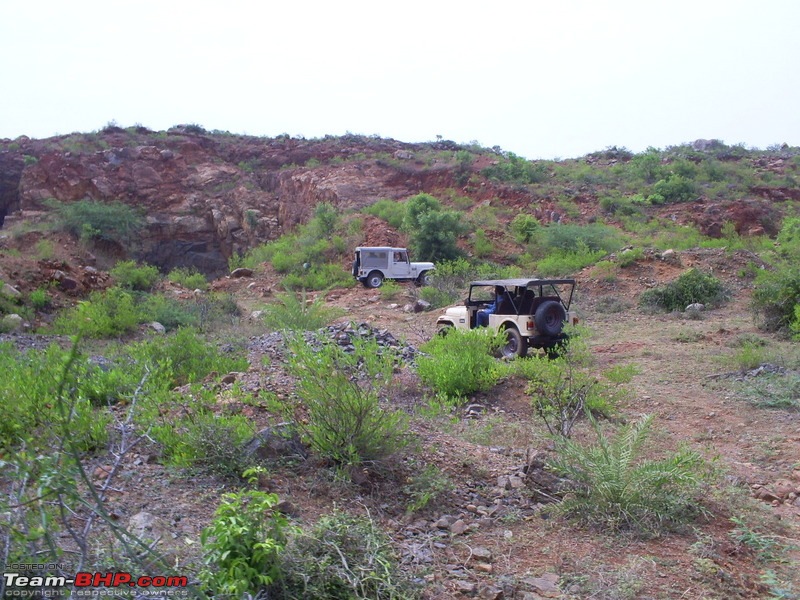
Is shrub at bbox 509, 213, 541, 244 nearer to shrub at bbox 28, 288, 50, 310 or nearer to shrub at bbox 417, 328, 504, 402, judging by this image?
shrub at bbox 28, 288, 50, 310

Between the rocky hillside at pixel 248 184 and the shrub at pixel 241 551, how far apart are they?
27.9m

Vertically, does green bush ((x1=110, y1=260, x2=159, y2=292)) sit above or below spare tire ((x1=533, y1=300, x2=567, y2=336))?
below

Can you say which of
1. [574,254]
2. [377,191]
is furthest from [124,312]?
[377,191]

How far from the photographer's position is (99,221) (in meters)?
30.3

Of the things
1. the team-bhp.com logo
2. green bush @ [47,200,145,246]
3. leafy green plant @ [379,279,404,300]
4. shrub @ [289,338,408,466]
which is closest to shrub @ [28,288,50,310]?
leafy green plant @ [379,279,404,300]

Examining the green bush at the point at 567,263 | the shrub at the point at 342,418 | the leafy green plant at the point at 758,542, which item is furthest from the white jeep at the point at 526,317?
the green bush at the point at 567,263

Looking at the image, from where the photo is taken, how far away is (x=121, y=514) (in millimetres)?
3572

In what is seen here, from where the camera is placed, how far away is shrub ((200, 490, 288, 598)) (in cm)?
273

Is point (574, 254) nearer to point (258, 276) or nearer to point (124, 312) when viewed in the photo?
point (258, 276)

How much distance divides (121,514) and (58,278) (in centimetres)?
1633

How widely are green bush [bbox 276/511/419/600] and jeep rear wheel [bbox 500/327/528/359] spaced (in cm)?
718

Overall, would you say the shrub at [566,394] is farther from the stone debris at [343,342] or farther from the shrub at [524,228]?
the shrub at [524,228]

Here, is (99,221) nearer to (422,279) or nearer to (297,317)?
(422,279)

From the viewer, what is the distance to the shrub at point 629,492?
4.16 meters
